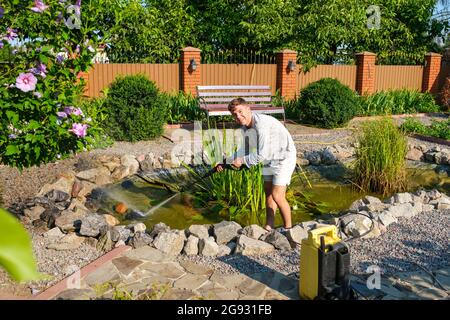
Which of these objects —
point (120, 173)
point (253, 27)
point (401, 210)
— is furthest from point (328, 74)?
point (401, 210)

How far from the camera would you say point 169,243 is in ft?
13.2

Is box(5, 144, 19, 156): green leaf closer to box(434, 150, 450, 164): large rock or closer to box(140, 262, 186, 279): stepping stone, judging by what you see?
box(140, 262, 186, 279): stepping stone

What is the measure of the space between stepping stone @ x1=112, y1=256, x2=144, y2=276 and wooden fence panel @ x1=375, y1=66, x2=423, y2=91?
1423 cm

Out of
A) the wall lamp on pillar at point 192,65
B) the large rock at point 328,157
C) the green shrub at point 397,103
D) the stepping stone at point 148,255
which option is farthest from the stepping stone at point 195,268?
the green shrub at point 397,103

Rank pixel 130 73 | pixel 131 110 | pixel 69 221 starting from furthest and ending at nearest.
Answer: pixel 130 73
pixel 131 110
pixel 69 221

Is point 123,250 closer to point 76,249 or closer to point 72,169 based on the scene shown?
point 76,249

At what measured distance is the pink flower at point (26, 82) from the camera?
2.96m

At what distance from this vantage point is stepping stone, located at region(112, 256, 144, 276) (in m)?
3.53

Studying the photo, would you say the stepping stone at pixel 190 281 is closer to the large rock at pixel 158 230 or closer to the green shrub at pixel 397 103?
the large rock at pixel 158 230

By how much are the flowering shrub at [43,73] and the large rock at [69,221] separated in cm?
105

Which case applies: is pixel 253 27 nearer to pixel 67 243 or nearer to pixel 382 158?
pixel 382 158

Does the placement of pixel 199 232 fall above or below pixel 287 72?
below

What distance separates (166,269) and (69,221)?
1.37m

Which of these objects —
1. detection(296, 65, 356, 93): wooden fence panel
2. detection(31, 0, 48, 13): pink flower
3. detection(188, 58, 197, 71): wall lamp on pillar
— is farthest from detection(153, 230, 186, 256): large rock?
detection(296, 65, 356, 93): wooden fence panel
